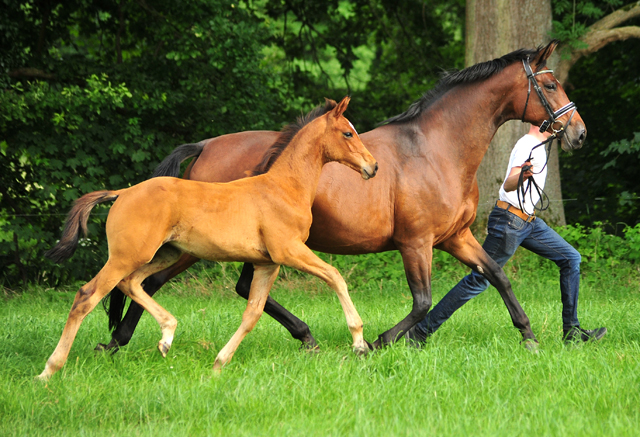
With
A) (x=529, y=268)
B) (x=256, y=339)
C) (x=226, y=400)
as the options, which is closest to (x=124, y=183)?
(x=256, y=339)

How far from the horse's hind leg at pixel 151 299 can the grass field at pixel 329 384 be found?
0.25 metres

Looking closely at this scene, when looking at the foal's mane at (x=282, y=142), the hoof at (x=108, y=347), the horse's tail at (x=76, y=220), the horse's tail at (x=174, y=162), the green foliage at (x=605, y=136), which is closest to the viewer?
the horse's tail at (x=76, y=220)

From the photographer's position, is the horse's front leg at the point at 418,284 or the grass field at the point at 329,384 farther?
the horse's front leg at the point at 418,284

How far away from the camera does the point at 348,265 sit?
9.51 meters

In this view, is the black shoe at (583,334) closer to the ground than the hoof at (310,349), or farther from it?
closer to the ground

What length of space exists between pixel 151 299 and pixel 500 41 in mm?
7018

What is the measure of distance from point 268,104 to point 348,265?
2.89 meters

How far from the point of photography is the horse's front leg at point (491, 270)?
5207 millimetres

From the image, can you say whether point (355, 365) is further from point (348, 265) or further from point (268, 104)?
point (268, 104)

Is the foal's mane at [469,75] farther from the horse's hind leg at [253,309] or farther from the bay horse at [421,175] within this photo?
the horse's hind leg at [253,309]

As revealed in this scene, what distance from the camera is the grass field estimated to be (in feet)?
11.2

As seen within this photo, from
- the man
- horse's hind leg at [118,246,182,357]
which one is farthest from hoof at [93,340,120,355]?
the man

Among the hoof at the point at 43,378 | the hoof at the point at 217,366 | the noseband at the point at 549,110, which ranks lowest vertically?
the hoof at the point at 217,366

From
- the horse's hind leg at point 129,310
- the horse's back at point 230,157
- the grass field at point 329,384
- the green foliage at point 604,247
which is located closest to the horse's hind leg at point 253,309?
the grass field at point 329,384
